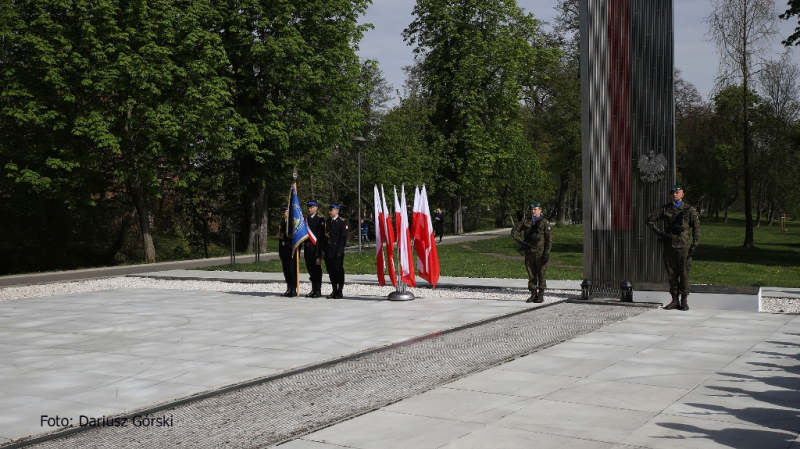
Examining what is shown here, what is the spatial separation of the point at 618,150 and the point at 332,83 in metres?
21.4

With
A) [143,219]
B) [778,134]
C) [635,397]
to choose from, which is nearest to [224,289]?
[143,219]

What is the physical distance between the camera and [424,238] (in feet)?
54.3

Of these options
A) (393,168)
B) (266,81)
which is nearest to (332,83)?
(266,81)

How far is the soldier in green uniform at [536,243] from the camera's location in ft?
51.1

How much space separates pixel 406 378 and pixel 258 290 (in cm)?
1170

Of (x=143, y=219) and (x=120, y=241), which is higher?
(x=143, y=219)

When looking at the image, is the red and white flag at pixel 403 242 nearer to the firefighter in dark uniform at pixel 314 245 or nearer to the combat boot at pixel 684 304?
the firefighter in dark uniform at pixel 314 245

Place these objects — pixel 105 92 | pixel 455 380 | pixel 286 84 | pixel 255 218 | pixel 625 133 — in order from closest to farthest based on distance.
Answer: pixel 455 380
pixel 625 133
pixel 105 92
pixel 286 84
pixel 255 218

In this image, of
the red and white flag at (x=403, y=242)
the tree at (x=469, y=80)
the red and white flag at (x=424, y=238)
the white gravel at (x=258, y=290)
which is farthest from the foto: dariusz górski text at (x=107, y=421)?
the tree at (x=469, y=80)

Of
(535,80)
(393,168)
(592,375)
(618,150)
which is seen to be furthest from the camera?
(535,80)

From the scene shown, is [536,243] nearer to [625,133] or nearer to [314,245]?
[625,133]

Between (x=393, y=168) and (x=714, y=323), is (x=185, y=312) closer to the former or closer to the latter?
(x=714, y=323)

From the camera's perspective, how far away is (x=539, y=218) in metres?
15.7

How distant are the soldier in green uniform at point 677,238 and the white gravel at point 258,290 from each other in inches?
65.3
